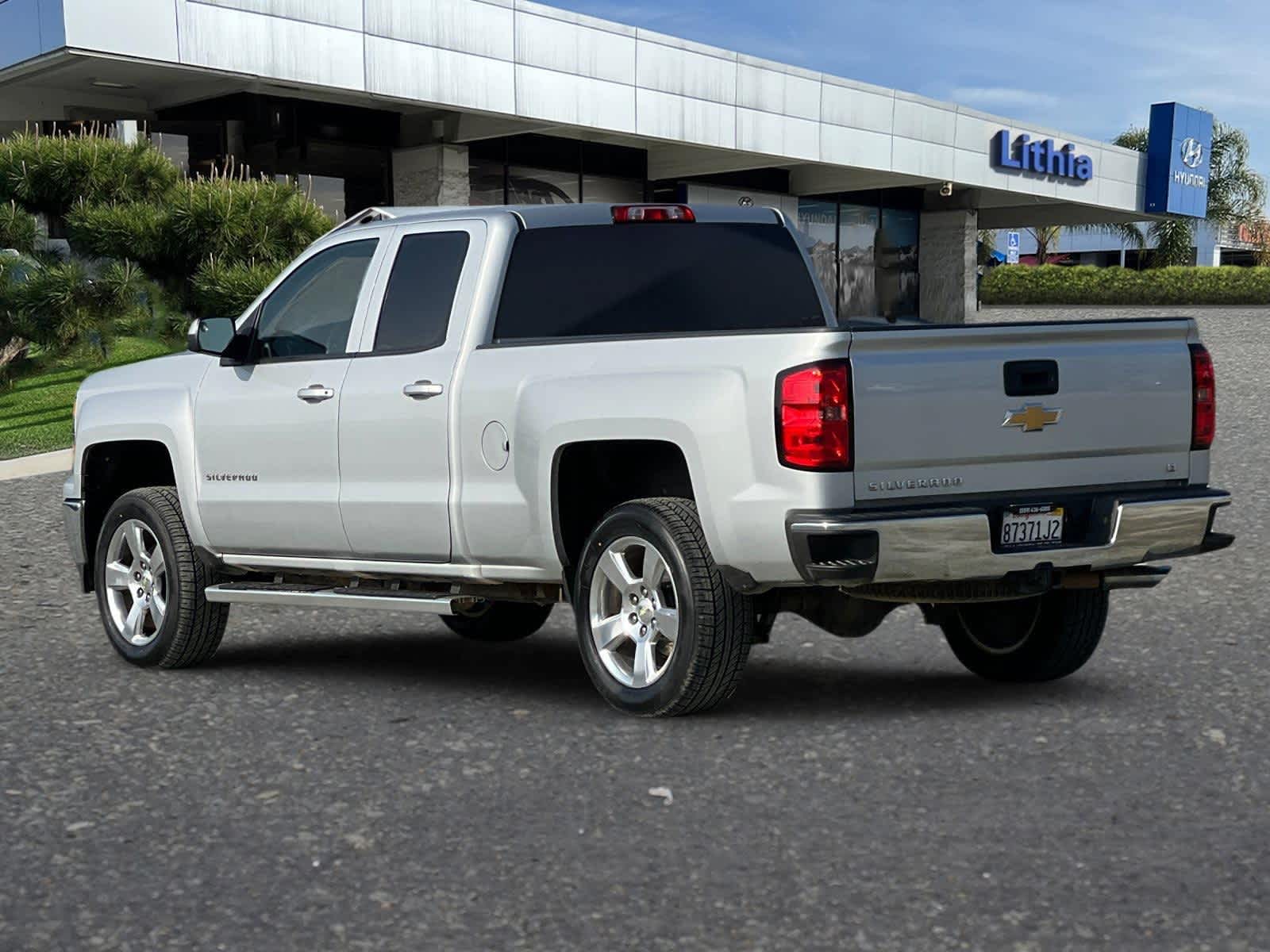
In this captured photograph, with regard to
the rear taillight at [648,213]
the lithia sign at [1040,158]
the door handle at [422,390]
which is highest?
the lithia sign at [1040,158]

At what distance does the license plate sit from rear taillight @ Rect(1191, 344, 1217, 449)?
0.78 meters

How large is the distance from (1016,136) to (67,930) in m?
41.1

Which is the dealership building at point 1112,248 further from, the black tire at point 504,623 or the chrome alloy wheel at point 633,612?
the chrome alloy wheel at point 633,612

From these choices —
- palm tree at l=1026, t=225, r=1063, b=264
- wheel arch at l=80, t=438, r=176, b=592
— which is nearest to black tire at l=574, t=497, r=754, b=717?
wheel arch at l=80, t=438, r=176, b=592

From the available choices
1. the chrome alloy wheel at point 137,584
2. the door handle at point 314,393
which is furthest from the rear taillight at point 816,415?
the chrome alloy wheel at point 137,584

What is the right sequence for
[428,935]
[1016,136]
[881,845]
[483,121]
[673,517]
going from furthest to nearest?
[1016,136] < [483,121] < [673,517] < [881,845] < [428,935]

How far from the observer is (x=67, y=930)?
425cm

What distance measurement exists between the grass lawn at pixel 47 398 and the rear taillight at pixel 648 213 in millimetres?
14658

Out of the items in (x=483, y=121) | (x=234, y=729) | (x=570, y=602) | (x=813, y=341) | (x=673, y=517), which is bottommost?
(x=234, y=729)

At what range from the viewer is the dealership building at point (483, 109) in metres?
24.0

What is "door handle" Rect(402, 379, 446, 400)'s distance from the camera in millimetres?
7078

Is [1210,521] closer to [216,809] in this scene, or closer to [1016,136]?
[216,809]

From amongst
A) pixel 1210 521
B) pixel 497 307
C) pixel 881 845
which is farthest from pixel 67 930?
pixel 1210 521

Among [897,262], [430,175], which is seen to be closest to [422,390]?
[430,175]
